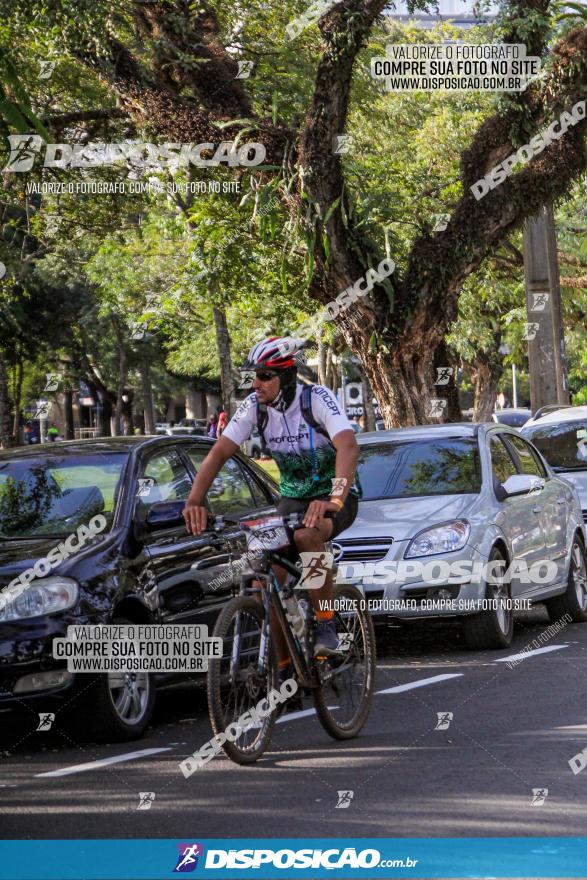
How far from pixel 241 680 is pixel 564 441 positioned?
1026cm

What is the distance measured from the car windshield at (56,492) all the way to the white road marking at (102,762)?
4.49 feet

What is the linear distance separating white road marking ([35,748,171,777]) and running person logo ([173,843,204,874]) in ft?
5.15

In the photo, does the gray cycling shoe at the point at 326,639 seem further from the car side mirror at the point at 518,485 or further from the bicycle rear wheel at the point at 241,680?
the car side mirror at the point at 518,485

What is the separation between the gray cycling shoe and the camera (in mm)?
6863

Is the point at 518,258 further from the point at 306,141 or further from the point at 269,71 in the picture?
the point at 306,141

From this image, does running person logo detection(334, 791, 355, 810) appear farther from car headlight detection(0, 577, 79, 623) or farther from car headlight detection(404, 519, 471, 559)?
car headlight detection(404, 519, 471, 559)

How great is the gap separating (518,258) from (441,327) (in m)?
17.2

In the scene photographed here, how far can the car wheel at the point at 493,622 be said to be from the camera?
393 inches

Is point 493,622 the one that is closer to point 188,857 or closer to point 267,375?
point 267,375

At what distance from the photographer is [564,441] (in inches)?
632

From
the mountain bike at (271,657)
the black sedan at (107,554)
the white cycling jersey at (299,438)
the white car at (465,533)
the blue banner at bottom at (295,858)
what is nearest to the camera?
the blue banner at bottom at (295,858)

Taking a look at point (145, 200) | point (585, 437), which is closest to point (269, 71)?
point (145, 200)

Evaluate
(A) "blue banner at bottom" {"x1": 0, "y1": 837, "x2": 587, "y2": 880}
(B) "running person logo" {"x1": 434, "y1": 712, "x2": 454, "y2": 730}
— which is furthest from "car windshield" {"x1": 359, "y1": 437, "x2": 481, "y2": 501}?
(A) "blue banner at bottom" {"x1": 0, "y1": 837, "x2": 587, "y2": 880}

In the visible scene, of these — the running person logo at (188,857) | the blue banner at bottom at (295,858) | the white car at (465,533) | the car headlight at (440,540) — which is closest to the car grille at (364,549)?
the white car at (465,533)
